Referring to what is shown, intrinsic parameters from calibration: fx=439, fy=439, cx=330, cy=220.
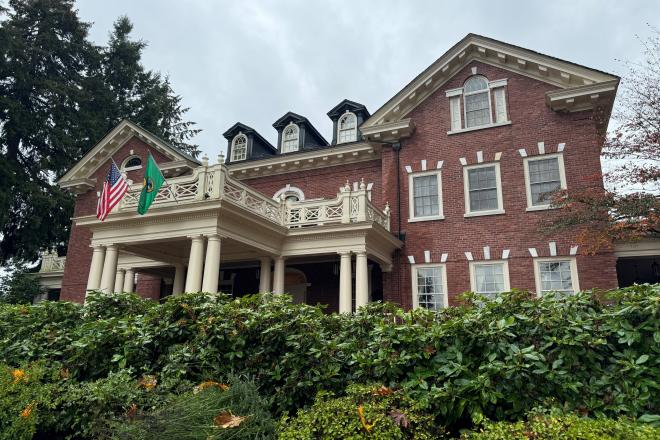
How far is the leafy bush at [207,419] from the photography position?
3783 mm

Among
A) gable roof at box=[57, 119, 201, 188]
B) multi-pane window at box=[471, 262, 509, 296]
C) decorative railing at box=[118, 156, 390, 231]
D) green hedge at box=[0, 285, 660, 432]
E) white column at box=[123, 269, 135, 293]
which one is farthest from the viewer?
gable roof at box=[57, 119, 201, 188]

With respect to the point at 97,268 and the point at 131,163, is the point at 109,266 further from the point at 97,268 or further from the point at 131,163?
the point at 131,163

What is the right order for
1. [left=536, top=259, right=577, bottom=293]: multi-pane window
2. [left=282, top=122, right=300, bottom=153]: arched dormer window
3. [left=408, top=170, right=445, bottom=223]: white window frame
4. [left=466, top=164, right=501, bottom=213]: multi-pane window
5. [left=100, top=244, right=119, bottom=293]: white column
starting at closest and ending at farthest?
[left=536, top=259, right=577, bottom=293]: multi-pane window, [left=100, top=244, right=119, bottom=293]: white column, [left=466, top=164, right=501, bottom=213]: multi-pane window, [left=408, top=170, right=445, bottom=223]: white window frame, [left=282, top=122, right=300, bottom=153]: arched dormer window

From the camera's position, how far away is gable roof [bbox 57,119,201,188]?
2192 centimetres

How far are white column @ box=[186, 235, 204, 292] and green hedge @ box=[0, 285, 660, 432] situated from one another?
5.78m

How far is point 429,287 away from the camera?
1532cm

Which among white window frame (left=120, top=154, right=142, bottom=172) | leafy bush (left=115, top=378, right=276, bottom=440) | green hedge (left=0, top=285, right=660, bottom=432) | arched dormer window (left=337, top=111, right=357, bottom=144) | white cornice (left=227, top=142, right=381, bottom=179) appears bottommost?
leafy bush (left=115, top=378, right=276, bottom=440)

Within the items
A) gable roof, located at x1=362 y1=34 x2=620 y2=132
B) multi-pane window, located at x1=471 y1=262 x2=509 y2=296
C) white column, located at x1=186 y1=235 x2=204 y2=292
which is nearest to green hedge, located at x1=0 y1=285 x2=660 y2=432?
white column, located at x1=186 y1=235 x2=204 y2=292

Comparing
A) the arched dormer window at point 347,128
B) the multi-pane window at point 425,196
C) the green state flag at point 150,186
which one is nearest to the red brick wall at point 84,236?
the arched dormer window at point 347,128

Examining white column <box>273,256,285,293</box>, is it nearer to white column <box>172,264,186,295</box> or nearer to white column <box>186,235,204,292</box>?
white column <box>186,235,204,292</box>

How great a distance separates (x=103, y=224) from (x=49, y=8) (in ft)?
86.3

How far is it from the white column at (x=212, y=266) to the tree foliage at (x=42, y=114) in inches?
807

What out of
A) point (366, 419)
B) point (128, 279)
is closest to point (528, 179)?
point (366, 419)

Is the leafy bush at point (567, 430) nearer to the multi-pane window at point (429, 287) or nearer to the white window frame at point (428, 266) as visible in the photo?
the white window frame at point (428, 266)
